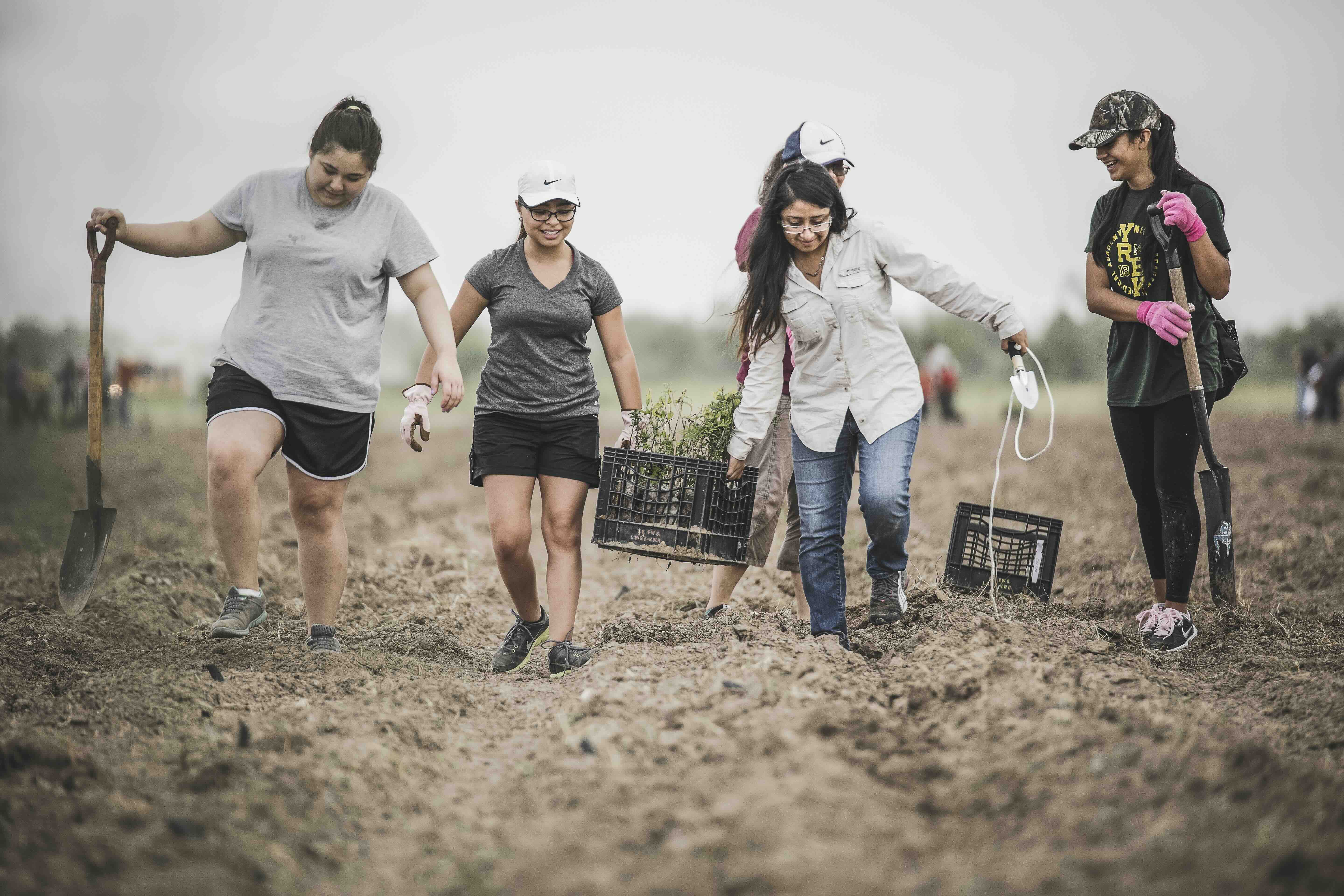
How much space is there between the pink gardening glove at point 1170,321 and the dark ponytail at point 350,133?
3028mm

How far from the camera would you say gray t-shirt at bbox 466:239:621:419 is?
13.7ft

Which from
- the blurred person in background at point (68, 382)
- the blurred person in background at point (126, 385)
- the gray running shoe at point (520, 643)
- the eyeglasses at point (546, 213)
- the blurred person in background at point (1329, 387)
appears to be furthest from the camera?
the blurred person in background at point (126, 385)

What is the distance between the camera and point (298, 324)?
397 cm

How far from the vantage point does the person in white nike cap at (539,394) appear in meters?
4.17

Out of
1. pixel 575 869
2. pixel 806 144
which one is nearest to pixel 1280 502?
pixel 806 144

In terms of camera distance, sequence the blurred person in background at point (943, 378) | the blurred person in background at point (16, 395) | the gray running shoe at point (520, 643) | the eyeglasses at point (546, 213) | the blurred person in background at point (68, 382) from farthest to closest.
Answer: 1. the blurred person in background at point (943, 378)
2. the blurred person in background at point (68, 382)
3. the blurred person in background at point (16, 395)
4. the gray running shoe at point (520, 643)
5. the eyeglasses at point (546, 213)

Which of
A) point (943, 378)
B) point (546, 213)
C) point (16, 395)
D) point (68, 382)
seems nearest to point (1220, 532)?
point (546, 213)

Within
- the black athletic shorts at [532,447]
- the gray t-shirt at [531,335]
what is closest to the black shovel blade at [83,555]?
the black athletic shorts at [532,447]

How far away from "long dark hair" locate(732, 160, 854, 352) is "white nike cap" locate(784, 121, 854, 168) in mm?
242

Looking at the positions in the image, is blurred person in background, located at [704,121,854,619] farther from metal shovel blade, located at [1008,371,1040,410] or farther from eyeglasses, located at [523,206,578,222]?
metal shovel blade, located at [1008,371,1040,410]

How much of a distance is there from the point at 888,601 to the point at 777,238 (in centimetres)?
156

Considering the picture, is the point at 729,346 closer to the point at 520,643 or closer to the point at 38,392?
the point at 520,643

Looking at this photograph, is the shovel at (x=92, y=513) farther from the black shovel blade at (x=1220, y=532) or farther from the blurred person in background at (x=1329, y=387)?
the blurred person in background at (x=1329, y=387)

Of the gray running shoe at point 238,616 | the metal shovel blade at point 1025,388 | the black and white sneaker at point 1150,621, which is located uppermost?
the metal shovel blade at point 1025,388
